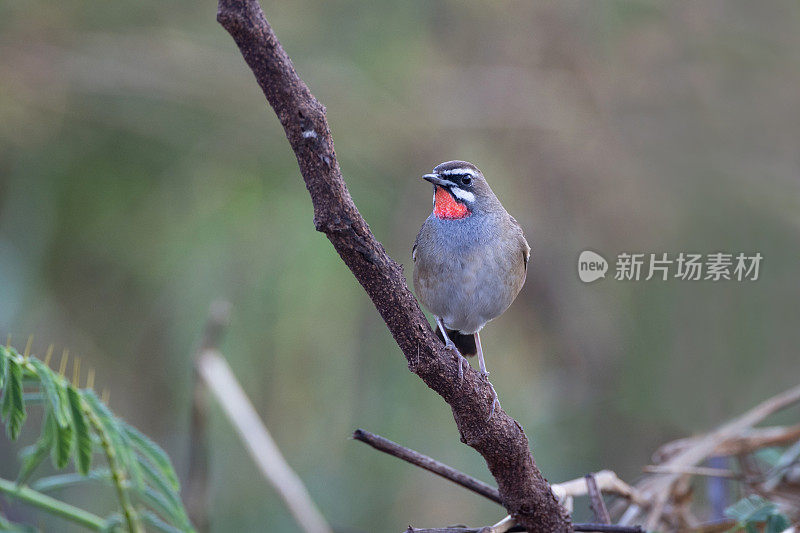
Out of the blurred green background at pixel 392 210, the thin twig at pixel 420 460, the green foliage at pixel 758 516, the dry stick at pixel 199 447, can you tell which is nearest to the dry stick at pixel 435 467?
the thin twig at pixel 420 460

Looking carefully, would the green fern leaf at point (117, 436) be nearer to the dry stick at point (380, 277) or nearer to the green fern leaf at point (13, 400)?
the green fern leaf at point (13, 400)

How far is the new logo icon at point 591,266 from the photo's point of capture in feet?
18.8

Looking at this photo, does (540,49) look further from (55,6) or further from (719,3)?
(55,6)

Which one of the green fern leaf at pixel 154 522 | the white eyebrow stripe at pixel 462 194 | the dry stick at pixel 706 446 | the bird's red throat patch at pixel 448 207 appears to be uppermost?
the white eyebrow stripe at pixel 462 194

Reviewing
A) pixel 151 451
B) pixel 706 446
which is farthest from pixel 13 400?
pixel 706 446

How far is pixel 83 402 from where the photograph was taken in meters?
2.76

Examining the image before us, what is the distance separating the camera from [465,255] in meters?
3.58

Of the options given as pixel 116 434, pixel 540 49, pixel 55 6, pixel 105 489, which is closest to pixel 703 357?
pixel 540 49

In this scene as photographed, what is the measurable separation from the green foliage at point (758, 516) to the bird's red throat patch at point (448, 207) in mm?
1585

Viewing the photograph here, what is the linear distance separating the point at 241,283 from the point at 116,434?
144 inches

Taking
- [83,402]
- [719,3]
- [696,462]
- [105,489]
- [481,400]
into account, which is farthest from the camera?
[719,3]

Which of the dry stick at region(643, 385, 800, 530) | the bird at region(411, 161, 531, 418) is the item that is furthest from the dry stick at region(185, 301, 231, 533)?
the dry stick at region(643, 385, 800, 530)

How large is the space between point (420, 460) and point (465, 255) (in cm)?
124

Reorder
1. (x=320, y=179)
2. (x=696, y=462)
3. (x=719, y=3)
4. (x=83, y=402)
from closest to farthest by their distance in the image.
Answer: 1. (x=320, y=179)
2. (x=83, y=402)
3. (x=696, y=462)
4. (x=719, y=3)
